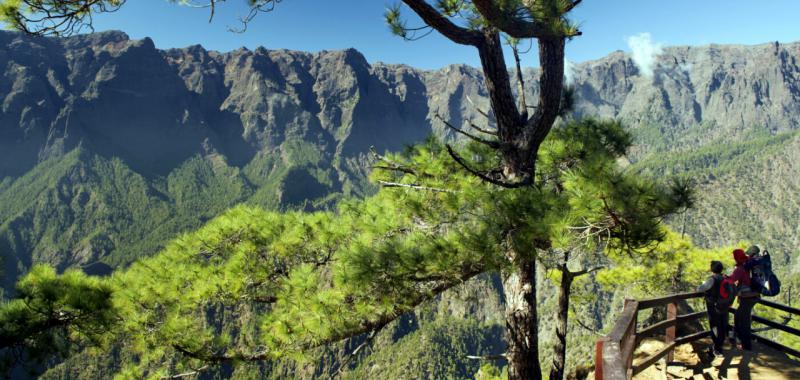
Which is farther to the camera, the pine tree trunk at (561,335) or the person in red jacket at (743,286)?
the pine tree trunk at (561,335)

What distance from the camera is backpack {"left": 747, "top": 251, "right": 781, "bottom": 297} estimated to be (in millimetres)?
6102

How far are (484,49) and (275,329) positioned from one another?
429 cm

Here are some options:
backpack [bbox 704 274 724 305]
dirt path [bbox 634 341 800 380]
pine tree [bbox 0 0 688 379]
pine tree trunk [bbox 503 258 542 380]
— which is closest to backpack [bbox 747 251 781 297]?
backpack [bbox 704 274 724 305]

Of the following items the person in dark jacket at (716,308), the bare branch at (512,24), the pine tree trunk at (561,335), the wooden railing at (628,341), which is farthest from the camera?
the pine tree trunk at (561,335)

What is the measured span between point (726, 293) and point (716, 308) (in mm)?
381

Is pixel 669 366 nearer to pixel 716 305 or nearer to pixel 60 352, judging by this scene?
pixel 716 305

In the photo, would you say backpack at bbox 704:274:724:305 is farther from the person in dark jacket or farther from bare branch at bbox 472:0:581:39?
bare branch at bbox 472:0:581:39

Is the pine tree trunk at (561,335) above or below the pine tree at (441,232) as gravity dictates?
below

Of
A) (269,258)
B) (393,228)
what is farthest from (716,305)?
(269,258)

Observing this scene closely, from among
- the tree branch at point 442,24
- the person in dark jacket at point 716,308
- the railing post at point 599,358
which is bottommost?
the person in dark jacket at point 716,308

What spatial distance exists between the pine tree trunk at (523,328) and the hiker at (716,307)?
3539 mm

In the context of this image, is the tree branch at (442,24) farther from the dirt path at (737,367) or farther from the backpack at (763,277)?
the dirt path at (737,367)

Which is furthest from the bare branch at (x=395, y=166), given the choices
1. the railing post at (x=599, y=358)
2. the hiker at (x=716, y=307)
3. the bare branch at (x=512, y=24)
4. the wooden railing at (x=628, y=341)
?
the hiker at (x=716, y=307)

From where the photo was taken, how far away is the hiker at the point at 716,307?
631cm
